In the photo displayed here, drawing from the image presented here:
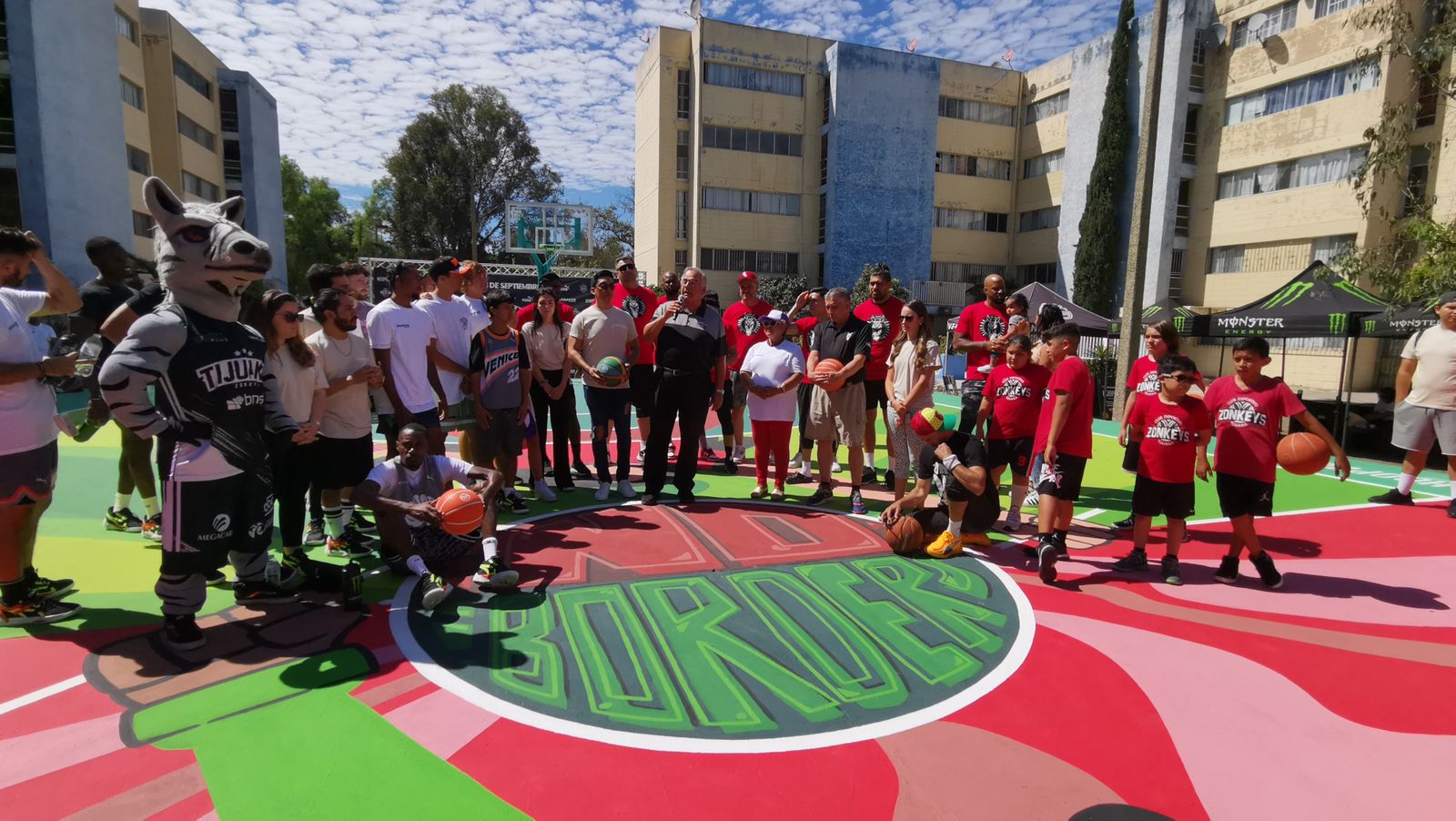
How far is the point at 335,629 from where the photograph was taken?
410 centimetres

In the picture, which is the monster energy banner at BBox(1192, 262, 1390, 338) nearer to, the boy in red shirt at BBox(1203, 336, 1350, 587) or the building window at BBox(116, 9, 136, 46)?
Result: the boy in red shirt at BBox(1203, 336, 1350, 587)

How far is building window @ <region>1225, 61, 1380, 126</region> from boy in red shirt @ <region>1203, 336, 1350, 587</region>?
24.1 metres

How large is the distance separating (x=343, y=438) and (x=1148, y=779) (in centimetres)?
545

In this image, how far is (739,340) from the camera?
927cm

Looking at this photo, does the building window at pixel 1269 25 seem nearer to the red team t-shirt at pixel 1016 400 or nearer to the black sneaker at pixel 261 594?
the red team t-shirt at pixel 1016 400

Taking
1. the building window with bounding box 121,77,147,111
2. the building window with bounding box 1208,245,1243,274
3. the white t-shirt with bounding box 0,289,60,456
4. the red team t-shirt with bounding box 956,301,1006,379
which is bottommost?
the white t-shirt with bounding box 0,289,60,456

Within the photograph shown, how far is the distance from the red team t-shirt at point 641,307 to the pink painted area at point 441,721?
4.79m

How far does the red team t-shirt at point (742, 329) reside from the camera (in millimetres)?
8898

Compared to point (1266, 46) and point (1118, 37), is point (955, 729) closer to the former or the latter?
point (1266, 46)

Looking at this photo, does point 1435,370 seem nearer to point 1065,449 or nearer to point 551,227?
point 1065,449

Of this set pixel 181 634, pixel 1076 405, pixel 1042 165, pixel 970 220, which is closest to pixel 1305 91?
pixel 1042 165

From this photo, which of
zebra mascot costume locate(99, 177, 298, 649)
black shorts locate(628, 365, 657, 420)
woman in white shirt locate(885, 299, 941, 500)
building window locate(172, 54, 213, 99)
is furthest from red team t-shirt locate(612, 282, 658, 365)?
building window locate(172, 54, 213, 99)

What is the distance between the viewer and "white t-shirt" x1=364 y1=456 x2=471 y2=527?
480 cm

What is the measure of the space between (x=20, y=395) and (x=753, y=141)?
112 ft
